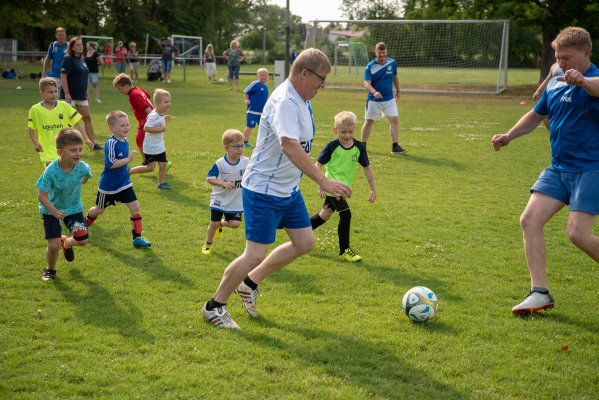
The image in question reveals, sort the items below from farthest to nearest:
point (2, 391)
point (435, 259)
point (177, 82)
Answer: point (177, 82) < point (435, 259) < point (2, 391)

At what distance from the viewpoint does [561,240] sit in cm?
734

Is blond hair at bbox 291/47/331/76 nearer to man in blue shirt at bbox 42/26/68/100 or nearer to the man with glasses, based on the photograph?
the man with glasses

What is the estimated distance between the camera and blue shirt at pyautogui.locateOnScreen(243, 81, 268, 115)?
13.4 m

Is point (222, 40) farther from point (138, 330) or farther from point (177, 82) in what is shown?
point (138, 330)

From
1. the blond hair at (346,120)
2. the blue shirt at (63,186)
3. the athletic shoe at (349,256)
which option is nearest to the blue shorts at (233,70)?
the blond hair at (346,120)

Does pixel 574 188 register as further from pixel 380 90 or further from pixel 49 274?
pixel 380 90

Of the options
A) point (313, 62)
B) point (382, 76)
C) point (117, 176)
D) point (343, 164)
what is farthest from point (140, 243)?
point (382, 76)

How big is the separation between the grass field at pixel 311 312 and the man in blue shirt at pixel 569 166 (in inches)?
25.8

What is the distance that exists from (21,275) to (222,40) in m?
73.8

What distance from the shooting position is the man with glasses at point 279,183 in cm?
397

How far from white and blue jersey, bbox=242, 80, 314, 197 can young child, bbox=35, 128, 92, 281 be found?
2.10 metres

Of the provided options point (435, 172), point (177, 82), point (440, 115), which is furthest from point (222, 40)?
point (435, 172)


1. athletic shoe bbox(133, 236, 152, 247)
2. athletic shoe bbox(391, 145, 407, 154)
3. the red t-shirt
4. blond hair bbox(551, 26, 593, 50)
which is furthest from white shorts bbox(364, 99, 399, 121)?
blond hair bbox(551, 26, 593, 50)

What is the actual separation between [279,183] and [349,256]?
2381 mm
